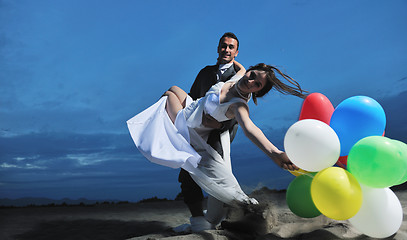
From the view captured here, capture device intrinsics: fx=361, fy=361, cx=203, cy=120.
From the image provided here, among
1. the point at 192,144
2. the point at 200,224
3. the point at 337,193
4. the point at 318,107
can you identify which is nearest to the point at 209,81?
the point at 192,144

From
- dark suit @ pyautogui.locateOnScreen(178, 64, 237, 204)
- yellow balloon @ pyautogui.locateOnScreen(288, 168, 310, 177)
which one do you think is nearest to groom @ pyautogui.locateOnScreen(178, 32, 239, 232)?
dark suit @ pyautogui.locateOnScreen(178, 64, 237, 204)

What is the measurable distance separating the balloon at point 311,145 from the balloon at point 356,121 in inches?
12.0

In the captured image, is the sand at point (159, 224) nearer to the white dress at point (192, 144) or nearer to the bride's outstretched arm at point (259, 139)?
the white dress at point (192, 144)

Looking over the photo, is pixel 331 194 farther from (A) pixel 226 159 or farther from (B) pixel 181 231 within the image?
(B) pixel 181 231

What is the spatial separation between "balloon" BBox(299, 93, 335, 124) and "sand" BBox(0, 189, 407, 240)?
0.93 m

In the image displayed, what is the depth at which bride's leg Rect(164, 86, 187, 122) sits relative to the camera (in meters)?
3.91

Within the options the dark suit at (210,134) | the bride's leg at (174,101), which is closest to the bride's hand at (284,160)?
the dark suit at (210,134)

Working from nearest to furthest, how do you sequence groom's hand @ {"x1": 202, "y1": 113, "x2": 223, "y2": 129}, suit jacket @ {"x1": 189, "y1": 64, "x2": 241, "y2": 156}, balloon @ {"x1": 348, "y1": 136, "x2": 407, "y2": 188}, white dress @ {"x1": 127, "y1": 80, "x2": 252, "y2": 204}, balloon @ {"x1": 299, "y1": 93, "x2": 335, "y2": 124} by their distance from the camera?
1. balloon @ {"x1": 348, "y1": 136, "x2": 407, "y2": 188}
2. balloon @ {"x1": 299, "y1": 93, "x2": 335, "y2": 124}
3. white dress @ {"x1": 127, "y1": 80, "x2": 252, "y2": 204}
4. groom's hand @ {"x1": 202, "y1": 113, "x2": 223, "y2": 129}
5. suit jacket @ {"x1": 189, "y1": 64, "x2": 241, "y2": 156}

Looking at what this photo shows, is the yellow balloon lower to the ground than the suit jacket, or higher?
lower

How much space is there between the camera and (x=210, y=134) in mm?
3998

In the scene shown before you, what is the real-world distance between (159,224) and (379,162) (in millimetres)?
3299

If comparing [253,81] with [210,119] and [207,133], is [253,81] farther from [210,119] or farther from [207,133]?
[207,133]

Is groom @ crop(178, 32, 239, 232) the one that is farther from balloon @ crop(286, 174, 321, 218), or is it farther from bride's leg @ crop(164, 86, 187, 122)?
balloon @ crop(286, 174, 321, 218)

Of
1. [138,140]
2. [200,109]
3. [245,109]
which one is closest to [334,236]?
[245,109]
